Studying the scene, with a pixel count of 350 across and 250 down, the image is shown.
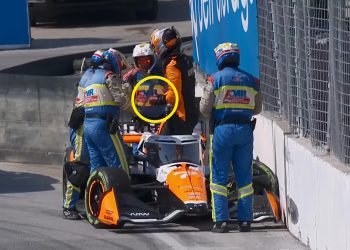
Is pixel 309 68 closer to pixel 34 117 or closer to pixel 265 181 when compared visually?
pixel 265 181

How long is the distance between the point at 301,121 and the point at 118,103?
1875 millimetres

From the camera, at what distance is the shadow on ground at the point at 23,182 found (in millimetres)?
13828

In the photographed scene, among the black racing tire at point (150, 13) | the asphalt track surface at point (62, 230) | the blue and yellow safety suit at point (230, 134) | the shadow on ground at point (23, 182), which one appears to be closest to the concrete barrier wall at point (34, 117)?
the asphalt track surface at point (62, 230)

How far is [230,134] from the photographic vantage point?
1080 cm

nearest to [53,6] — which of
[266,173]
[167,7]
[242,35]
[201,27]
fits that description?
[167,7]

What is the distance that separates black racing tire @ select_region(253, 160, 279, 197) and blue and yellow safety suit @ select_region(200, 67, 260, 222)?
47 centimetres

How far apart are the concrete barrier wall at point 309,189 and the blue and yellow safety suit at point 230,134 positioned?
398mm

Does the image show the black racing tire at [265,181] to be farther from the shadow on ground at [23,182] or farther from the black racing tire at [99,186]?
the shadow on ground at [23,182]

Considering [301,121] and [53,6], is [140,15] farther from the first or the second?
[301,121]

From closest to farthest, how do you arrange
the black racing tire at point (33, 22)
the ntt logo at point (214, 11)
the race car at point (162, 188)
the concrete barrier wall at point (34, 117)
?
the race car at point (162, 188), the ntt logo at point (214, 11), the concrete barrier wall at point (34, 117), the black racing tire at point (33, 22)

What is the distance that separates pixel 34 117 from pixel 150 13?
1880cm

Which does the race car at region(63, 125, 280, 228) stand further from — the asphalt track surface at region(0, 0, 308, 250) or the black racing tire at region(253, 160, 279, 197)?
the asphalt track surface at region(0, 0, 308, 250)

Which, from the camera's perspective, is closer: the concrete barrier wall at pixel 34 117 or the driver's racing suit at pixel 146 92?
the driver's racing suit at pixel 146 92

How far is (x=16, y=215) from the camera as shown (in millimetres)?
12094
